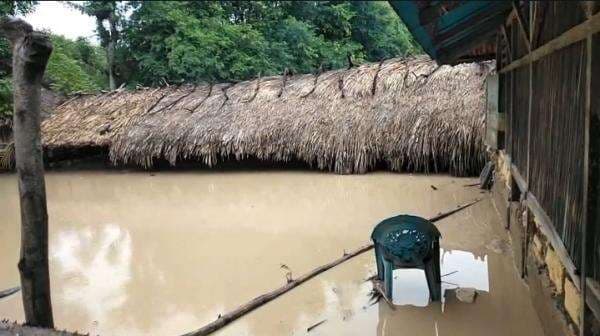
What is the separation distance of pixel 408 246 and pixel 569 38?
1.63 m

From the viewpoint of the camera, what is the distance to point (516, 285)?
4.16 m

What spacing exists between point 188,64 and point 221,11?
2.50 m

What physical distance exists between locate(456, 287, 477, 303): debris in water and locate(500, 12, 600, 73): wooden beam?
1.82 meters

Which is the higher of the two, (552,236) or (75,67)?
(75,67)

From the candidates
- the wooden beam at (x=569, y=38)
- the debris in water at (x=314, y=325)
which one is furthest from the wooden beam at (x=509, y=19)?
the debris in water at (x=314, y=325)

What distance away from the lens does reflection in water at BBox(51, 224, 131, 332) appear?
435 cm

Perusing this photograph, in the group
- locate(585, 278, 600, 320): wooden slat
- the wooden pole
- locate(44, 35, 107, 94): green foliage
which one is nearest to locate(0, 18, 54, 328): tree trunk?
the wooden pole

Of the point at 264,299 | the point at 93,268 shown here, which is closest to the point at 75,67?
the point at 93,268

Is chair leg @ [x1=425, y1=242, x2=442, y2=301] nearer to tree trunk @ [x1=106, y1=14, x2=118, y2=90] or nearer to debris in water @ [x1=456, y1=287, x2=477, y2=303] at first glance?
debris in water @ [x1=456, y1=287, x2=477, y2=303]

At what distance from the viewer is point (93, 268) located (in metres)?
5.29

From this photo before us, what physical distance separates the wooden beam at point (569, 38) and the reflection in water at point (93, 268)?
12.1 feet

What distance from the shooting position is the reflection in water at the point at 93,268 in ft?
14.3

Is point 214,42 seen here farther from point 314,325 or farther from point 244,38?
point 314,325

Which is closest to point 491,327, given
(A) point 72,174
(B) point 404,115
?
(B) point 404,115
